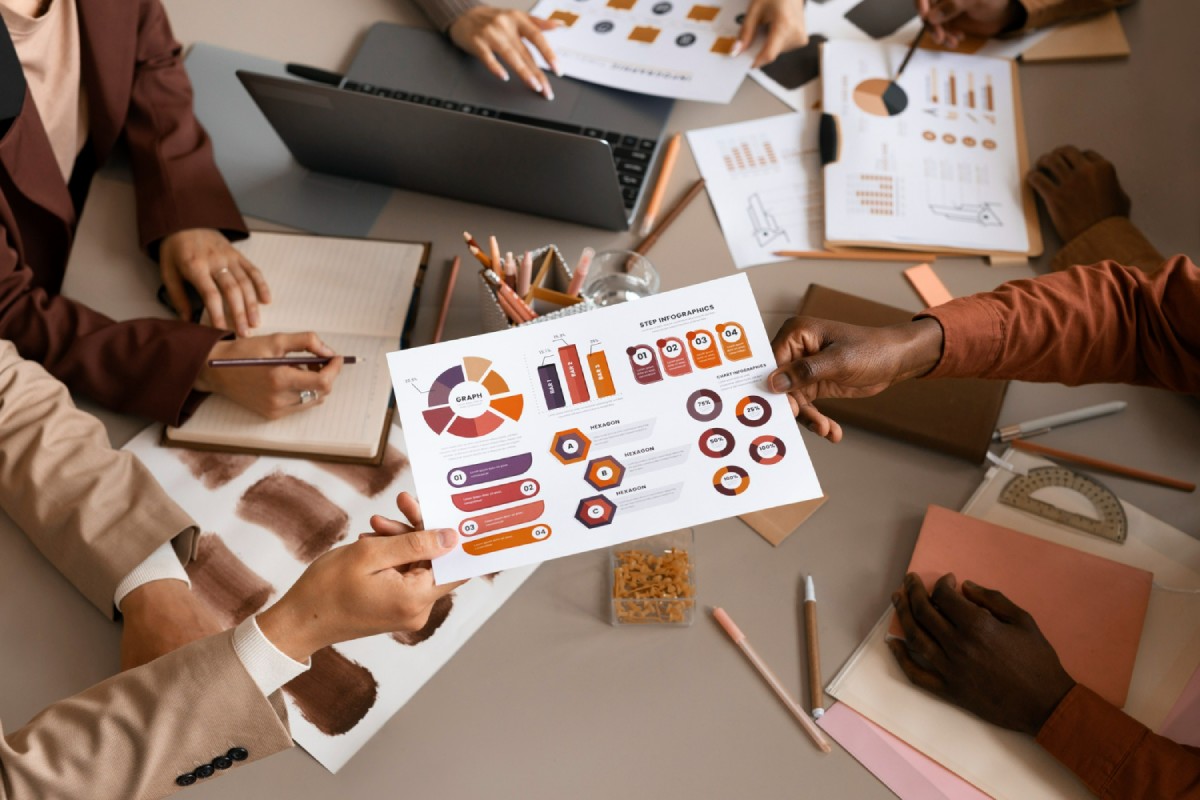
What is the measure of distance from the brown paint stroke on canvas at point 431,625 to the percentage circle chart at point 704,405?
0.34 meters

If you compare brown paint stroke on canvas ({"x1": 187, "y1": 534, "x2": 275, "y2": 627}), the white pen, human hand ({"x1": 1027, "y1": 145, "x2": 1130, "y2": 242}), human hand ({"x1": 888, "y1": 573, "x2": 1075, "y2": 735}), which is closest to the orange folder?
human hand ({"x1": 888, "y1": 573, "x2": 1075, "y2": 735})

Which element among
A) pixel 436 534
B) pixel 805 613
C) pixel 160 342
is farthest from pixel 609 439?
pixel 160 342

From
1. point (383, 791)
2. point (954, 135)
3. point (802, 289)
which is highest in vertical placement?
point (954, 135)

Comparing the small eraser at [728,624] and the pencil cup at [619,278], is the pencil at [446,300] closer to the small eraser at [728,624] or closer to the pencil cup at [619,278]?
the pencil cup at [619,278]

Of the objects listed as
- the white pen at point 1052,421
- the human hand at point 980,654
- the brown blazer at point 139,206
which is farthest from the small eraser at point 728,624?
the brown blazer at point 139,206

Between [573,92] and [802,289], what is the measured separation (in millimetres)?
445

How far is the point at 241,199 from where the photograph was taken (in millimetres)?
1299

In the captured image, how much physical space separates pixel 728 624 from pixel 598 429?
0.27 metres

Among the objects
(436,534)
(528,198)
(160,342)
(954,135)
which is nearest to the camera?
(436,534)

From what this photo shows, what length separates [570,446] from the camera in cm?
85

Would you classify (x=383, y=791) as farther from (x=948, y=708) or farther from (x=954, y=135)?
(x=954, y=135)

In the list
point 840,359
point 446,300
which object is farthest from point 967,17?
point 446,300

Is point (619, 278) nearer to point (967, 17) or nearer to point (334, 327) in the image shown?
point (334, 327)

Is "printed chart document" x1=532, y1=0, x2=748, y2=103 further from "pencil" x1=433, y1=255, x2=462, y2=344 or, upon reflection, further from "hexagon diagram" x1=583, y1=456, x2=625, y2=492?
"hexagon diagram" x1=583, y1=456, x2=625, y2=492
